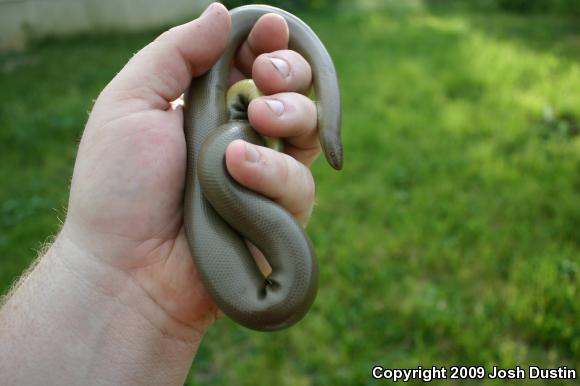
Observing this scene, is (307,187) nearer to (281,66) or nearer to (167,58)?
(281,66)

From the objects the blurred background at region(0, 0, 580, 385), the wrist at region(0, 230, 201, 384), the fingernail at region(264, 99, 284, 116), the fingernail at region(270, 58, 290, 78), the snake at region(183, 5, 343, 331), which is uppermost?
the fingernail at region(270, 58, 290, 78)

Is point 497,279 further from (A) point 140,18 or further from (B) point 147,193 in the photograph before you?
(A) point 140,18

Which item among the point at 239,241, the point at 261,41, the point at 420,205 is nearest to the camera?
the point at 239,241

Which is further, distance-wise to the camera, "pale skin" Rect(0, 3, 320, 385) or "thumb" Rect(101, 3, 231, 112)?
"thumb" Rect(101, 3, 231, 112)

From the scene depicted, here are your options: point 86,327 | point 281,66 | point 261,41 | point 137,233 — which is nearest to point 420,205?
point 261,41

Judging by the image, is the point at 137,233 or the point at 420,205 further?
the point at 420,205

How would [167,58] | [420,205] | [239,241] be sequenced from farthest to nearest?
[420,205]
[167,58]
[239,241]

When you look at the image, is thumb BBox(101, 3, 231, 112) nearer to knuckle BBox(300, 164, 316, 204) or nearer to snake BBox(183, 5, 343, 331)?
snake BBox(183, 5, 343, 331)

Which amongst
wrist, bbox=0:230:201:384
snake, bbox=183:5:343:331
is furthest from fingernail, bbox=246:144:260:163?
wrist, bbox=0:230:201:384
